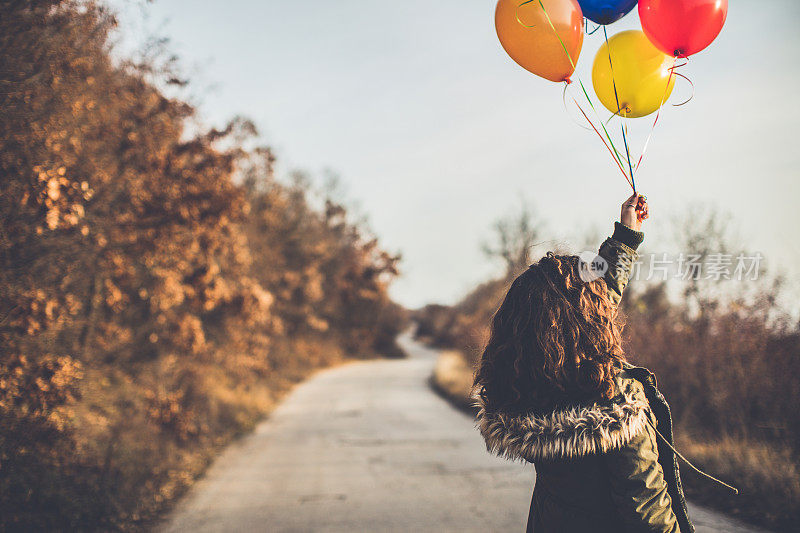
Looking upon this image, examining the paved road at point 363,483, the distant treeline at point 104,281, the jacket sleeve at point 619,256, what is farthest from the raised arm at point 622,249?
the distant treeline at point 104,281

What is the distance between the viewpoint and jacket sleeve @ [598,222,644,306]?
1.89m

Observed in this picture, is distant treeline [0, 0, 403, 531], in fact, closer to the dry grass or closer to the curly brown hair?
the curly brown hair

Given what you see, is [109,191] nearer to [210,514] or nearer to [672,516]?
[210,514]

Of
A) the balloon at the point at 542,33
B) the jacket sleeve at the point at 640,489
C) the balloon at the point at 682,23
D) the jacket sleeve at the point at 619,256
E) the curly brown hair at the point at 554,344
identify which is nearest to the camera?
the jacket sleeve at the point at 640,489

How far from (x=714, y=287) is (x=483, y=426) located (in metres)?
7.65

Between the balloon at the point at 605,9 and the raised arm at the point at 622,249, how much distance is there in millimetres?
1326

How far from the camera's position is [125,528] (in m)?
4.30

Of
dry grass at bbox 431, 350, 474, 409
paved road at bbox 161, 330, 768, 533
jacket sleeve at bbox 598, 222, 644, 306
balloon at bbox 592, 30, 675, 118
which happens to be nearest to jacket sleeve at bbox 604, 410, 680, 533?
jacket sleeve at bbox 598, 222, 644, 306

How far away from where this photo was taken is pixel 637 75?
2.67 m

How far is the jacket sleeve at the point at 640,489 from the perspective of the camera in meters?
1.58

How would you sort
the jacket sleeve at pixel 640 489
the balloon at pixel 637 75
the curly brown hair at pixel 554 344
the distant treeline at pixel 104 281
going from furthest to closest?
the distant treeline at pixel 104 281 < the balloon at pixel 637 75 < the curly brown hair at pixel 554 344 < the jacket sleeve at pixel 640 489

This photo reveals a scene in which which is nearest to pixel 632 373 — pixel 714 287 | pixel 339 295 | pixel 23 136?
pixel 23 136

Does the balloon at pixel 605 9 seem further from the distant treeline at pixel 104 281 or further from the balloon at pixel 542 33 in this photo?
the distant treeline at pixel 104 281

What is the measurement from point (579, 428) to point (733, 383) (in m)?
6.13
